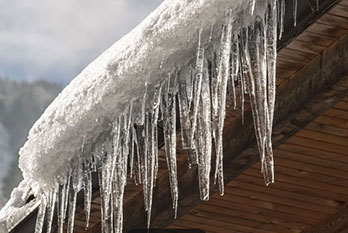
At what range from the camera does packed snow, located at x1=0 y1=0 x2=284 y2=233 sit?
11.8 ft

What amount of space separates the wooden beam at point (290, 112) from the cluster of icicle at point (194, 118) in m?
0.11

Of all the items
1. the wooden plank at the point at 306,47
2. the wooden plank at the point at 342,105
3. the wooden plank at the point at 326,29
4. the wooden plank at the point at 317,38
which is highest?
the wooden plank at the point at 326,29

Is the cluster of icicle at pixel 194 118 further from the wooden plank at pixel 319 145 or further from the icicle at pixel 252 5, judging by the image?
the wooden plank at pixel 319 145

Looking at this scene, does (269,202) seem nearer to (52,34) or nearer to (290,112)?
(290,112)

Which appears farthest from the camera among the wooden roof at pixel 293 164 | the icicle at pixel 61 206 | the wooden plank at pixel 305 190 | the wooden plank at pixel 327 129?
the wooden plank at pixel 305 190

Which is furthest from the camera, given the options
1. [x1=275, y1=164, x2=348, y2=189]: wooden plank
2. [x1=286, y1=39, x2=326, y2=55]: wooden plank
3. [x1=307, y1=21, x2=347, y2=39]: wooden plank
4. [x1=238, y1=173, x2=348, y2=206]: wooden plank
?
[x1=238, y1=173, x2=348, y2=206]: wooden plank

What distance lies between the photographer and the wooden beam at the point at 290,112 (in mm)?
3975

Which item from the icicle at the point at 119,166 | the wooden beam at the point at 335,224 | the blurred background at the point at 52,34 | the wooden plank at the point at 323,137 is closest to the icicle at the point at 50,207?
the icicle at the point at 119,166

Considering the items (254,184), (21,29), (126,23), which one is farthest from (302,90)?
(126,23)

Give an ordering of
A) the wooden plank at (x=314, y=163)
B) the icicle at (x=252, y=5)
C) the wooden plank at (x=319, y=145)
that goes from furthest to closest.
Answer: the wooden plank at (x=314, y=163) < the wooden plank at (x=319, y=145) < the icicle at (x=252, y=5)

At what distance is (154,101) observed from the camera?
3.94 meters

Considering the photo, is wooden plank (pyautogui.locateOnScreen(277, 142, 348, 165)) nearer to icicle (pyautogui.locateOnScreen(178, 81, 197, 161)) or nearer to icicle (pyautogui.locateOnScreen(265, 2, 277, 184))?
icicle (pyautogui.locateOnScreen(178, 81, 197, 161))

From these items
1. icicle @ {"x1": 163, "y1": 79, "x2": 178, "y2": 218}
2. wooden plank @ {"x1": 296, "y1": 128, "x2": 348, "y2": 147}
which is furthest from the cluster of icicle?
wooden plank @ {"x1": 296, "y1": 128, "x2": 348, "y2": 147}

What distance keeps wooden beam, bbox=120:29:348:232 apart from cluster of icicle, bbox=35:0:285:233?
11cm
